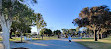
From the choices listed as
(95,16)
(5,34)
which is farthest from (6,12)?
(95,16)

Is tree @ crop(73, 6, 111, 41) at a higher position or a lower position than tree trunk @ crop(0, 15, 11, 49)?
higher

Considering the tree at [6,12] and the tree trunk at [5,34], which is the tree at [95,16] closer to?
the tree at [6,12]

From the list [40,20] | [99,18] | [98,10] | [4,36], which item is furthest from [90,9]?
[4,36]

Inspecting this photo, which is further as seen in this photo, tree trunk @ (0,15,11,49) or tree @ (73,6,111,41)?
tree @ (73,6,111,41)

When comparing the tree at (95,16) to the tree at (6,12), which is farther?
the tree at (95,16)

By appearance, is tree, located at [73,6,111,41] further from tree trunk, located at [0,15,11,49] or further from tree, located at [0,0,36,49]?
tree trunk, located at [0,15,11,49]

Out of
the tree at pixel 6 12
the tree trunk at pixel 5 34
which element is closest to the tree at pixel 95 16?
the tree at pixel 6 12

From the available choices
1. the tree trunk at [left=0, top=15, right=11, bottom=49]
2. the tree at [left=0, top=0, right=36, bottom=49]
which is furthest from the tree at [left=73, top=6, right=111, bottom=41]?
the tree trunk at [left=0, top=15, right=11, bottom=49]

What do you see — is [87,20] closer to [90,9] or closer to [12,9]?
[90,9]

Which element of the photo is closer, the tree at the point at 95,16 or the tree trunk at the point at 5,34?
the tree trunk at the point at 5,34

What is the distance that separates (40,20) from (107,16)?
23740 millimetres

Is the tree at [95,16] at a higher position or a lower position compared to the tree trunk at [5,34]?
higher

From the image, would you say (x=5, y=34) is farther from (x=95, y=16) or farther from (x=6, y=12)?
(x=95, y=16)

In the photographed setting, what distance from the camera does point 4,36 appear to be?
866cm
